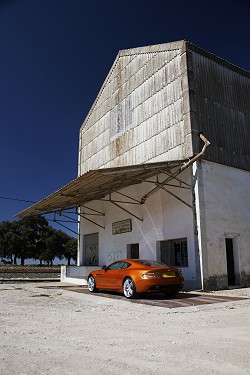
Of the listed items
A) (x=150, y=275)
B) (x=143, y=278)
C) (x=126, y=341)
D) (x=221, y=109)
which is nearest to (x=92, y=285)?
(x=143, y=278)

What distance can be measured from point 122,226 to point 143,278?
9.43 m

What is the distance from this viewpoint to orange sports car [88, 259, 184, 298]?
417 inches

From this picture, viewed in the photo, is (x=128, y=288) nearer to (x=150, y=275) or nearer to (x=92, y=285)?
(x=150, y=275)

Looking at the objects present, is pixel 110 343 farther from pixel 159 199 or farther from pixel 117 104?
pixel 117 104

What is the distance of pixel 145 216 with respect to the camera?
18188 mm

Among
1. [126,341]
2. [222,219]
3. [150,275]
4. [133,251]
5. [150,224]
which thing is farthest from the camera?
[133,251]

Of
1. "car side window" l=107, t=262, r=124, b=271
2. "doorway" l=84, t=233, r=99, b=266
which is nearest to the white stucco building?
"doorway" l=84, t=233, r=99, b=266

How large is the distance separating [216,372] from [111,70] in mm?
22335

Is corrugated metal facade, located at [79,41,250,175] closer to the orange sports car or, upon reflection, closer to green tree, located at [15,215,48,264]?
the orange sports car

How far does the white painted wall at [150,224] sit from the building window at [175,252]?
1.33 ft

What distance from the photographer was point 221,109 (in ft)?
56.4

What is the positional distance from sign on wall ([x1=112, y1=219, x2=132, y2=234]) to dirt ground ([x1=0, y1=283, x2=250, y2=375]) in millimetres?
10423

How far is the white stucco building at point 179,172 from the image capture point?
14.8 metres

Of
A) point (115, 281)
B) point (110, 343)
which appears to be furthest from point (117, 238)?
point (110, 343)
